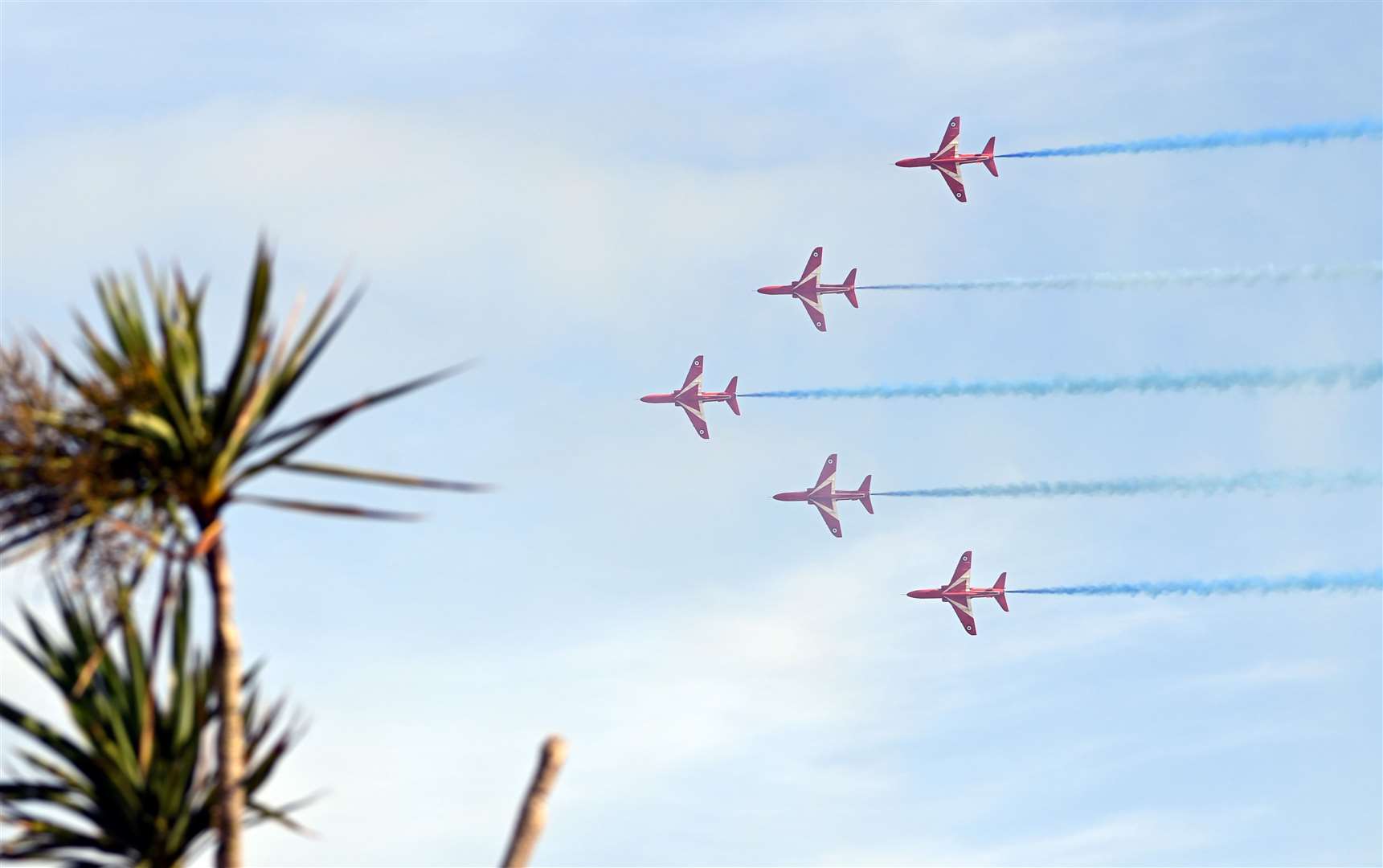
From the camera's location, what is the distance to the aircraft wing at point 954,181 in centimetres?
10238

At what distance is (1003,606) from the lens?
341ft

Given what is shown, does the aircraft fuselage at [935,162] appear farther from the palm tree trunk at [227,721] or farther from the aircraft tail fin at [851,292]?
the palm tree trunk at [227,721]

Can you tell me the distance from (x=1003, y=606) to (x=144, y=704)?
83.1 metres

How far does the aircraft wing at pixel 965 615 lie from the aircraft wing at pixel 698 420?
16738 mm

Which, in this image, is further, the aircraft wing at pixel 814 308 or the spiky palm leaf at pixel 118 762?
the aircraft wing at pixel 814 308

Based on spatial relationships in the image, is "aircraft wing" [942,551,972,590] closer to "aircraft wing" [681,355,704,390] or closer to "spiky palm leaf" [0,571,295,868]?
"aircraft wing" [681,355,704,390]

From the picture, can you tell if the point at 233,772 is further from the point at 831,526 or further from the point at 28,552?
the point at 831,526

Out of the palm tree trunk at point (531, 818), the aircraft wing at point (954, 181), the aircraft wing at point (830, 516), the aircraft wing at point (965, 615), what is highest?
the aircraft wing at point (954, 181)

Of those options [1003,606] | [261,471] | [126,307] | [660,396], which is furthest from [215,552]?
[660,396]

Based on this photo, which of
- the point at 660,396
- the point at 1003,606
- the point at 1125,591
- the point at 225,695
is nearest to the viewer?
the point at 225,695

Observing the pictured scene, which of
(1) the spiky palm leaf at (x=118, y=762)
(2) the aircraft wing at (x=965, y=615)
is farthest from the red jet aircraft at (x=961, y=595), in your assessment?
(1) the spiky palm leaf at (x=118, y=762)

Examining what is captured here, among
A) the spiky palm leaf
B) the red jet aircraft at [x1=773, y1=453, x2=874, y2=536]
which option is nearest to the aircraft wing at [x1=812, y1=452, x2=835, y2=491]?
the red jet aircraft at [x1=773, y1=453, x2=874, y2=536]

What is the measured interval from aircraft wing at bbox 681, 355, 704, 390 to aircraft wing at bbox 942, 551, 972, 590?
17.7m

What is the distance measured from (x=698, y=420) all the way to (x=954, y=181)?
2113cm
